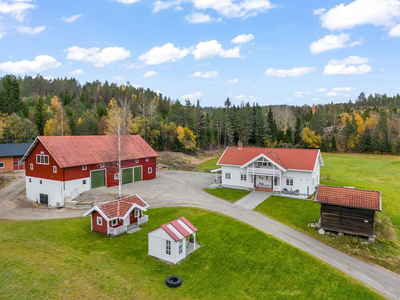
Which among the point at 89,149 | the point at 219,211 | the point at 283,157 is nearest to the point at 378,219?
the point at 283,157

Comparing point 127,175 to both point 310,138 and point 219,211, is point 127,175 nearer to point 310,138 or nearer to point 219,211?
point 219,211

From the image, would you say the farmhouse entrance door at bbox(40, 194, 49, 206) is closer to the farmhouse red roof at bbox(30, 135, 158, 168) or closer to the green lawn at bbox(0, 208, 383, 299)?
the farmhouse red roof at bbox(30, 135, 158, 168)

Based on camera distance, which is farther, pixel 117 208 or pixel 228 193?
pixel 228 193

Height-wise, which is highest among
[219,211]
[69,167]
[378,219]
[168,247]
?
[69,167]

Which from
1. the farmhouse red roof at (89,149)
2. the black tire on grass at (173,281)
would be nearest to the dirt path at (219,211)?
the farmhouse red roof at (89,149)

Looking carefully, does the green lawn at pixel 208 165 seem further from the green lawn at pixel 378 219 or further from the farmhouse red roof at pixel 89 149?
the green lawn at pixel 378 219

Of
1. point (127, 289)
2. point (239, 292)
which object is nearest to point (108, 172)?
point (127, 289)

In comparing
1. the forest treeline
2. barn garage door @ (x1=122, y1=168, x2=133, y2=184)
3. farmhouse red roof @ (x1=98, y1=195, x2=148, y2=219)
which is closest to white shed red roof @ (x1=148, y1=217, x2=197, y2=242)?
farmhouse red roof @ (x1=98, y1=195, x2=148, y2=219)
